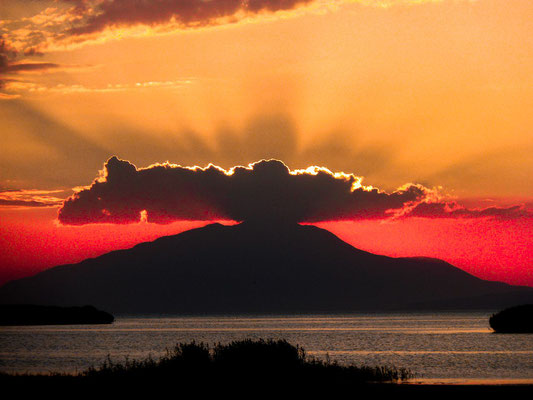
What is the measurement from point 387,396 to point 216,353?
536 inches

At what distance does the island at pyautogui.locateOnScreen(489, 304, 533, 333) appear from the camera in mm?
162375

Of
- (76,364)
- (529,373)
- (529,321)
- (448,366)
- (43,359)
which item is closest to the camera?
(529,373)

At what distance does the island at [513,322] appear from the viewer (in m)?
162

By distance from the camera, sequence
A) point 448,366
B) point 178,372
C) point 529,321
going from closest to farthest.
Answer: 1. point 178,372
2. point 448,366
3. point 529,321

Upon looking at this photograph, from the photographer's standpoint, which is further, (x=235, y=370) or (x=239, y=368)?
(x=239, y=368)

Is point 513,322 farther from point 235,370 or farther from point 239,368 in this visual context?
point 235,370

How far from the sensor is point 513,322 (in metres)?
163

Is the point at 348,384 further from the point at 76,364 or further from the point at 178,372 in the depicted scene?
the point at 76,364

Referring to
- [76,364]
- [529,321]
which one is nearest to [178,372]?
[76,364]

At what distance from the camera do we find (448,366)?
72.1m

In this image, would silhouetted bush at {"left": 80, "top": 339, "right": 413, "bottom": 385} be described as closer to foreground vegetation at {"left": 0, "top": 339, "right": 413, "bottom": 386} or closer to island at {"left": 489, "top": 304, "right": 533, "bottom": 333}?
foreground vegetation at {"left": 0, "top": 339, "right": 413, "bottom": 386}

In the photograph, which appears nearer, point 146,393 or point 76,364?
point 146,393

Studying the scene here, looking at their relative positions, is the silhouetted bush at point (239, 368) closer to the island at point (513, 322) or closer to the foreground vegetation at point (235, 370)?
the foreground vegetation at point (235, 370)

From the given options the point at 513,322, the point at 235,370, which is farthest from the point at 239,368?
the point at 513,322
